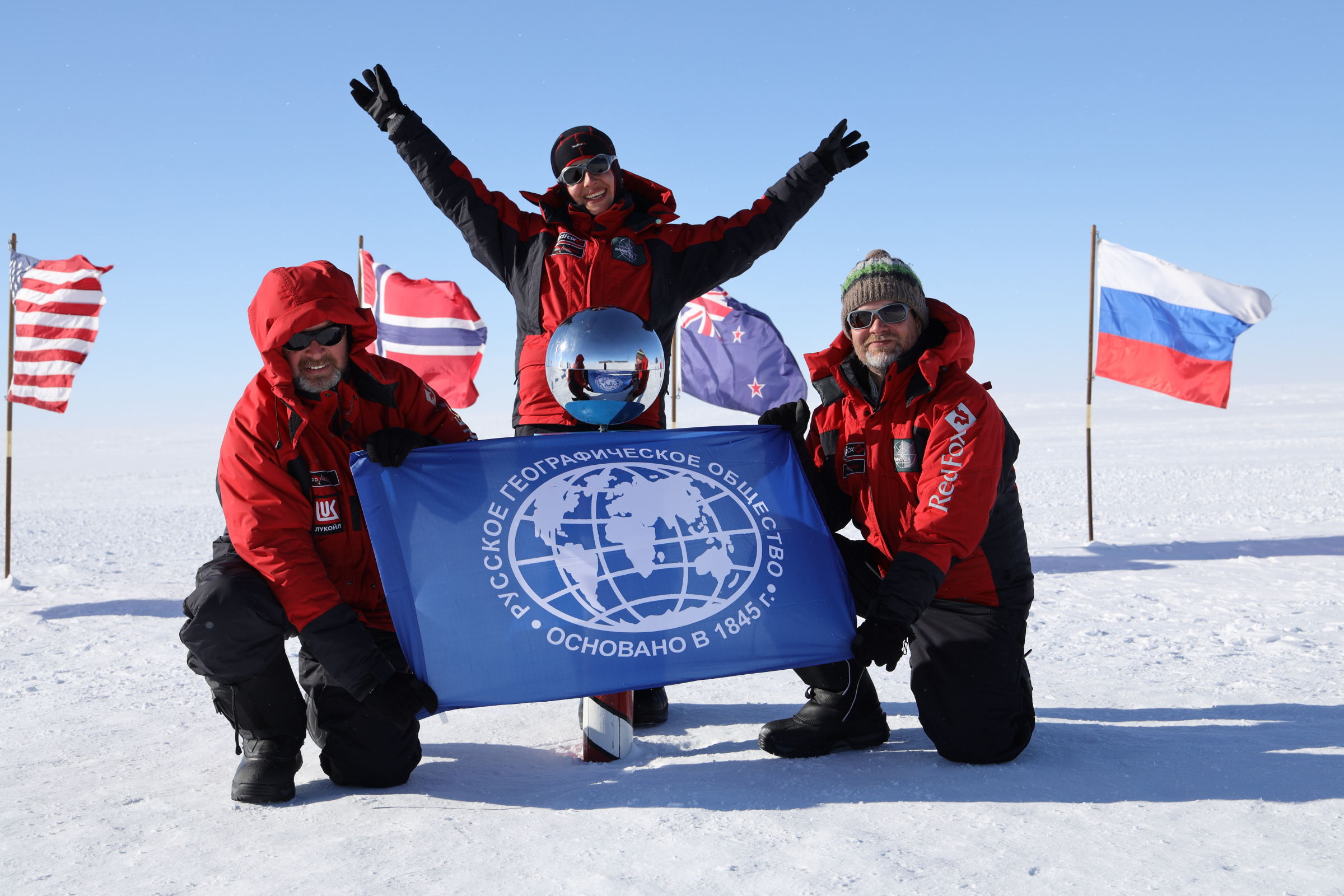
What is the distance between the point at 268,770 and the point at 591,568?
114 cm

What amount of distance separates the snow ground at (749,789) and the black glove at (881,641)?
38cm

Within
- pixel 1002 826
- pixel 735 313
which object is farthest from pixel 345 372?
pixel 735 313

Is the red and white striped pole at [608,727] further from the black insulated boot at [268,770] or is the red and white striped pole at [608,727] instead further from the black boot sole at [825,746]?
the black insulated boot at [268,770]

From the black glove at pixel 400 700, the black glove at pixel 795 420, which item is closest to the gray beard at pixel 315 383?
the black glove at pixel 400 700

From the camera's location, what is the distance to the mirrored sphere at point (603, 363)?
306cm

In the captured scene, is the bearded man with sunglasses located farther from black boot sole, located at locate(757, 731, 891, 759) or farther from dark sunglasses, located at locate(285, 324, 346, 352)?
dark sunglasses, located at locate(285, 324, 346, 352)

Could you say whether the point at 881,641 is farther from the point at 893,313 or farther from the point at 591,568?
the point at 893,313

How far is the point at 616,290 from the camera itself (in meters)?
3.76

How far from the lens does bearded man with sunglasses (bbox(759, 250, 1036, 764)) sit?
2.98 m

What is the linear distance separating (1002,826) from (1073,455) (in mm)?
20897

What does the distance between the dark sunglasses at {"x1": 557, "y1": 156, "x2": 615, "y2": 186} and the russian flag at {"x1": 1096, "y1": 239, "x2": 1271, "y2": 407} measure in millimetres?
7019

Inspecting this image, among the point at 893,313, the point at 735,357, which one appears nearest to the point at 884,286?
the point at 893,313

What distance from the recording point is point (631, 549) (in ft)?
9.46

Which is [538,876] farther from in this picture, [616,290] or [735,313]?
[735,313]
